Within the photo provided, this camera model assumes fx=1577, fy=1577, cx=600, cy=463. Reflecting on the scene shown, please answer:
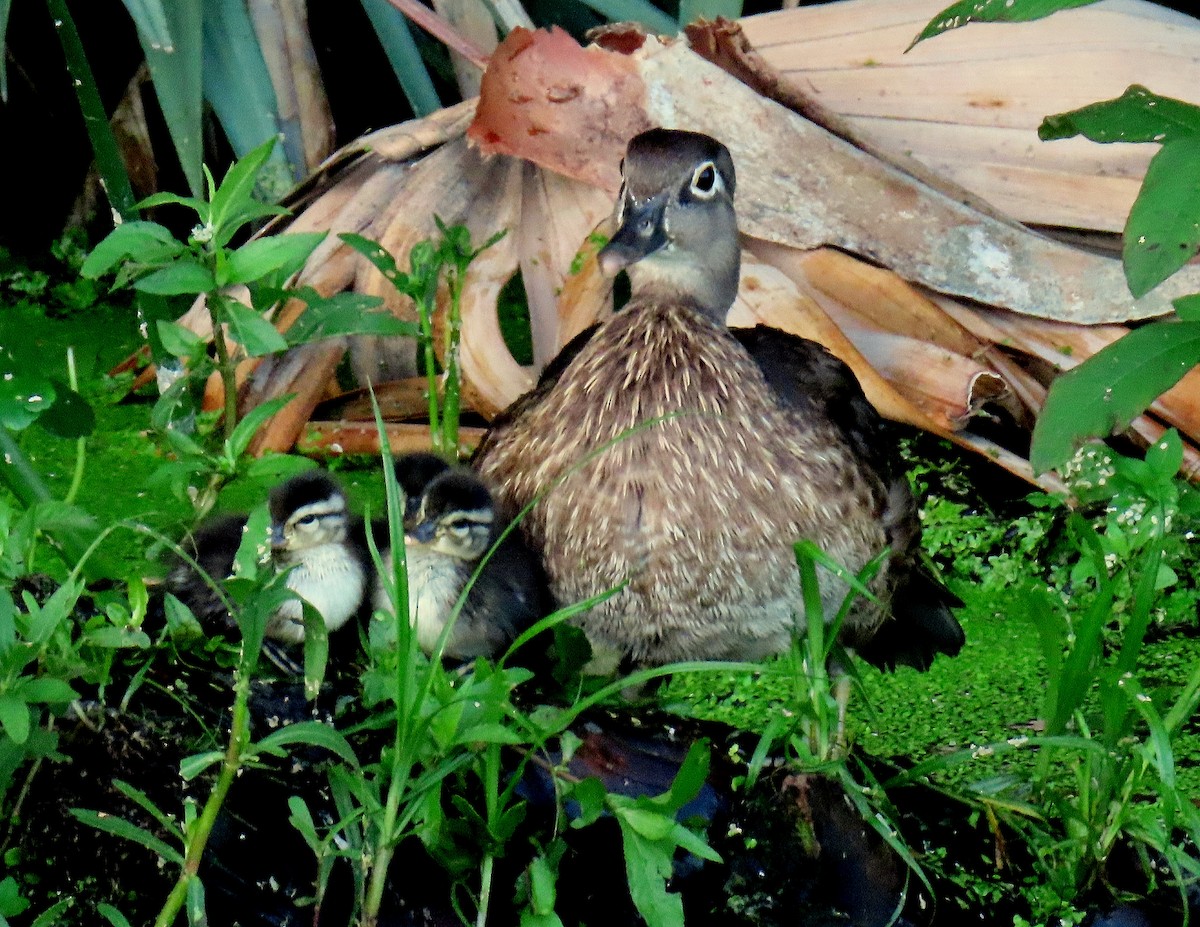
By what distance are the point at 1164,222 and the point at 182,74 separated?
8.03ft

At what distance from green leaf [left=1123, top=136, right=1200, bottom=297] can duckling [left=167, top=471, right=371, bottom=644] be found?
54.0 inches

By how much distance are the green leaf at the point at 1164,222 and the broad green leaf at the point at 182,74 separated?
228 cm

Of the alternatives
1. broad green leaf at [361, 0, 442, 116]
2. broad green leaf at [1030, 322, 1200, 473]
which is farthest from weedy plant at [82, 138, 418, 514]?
broad green leaf at [361, 0, 442, 116]

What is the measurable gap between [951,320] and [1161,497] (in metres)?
0.95

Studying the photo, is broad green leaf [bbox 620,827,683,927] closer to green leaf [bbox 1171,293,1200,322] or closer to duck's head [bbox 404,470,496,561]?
duck's head [bbox 404,470,496,561]

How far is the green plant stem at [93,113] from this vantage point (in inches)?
127

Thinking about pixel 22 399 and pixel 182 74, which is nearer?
pixel 22 399

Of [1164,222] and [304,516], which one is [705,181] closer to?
[304,516]

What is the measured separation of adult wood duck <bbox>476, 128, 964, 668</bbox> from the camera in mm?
2711

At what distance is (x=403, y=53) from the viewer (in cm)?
401

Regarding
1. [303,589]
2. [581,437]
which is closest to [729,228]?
[581,437]

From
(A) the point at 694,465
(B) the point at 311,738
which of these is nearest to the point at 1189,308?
(A) the point at 694,465

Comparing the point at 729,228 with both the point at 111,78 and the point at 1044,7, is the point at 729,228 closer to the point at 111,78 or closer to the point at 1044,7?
the point at 1044,7

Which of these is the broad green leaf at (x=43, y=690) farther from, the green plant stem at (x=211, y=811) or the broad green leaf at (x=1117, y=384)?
the broad green leaf at (x=1117, y=384)
